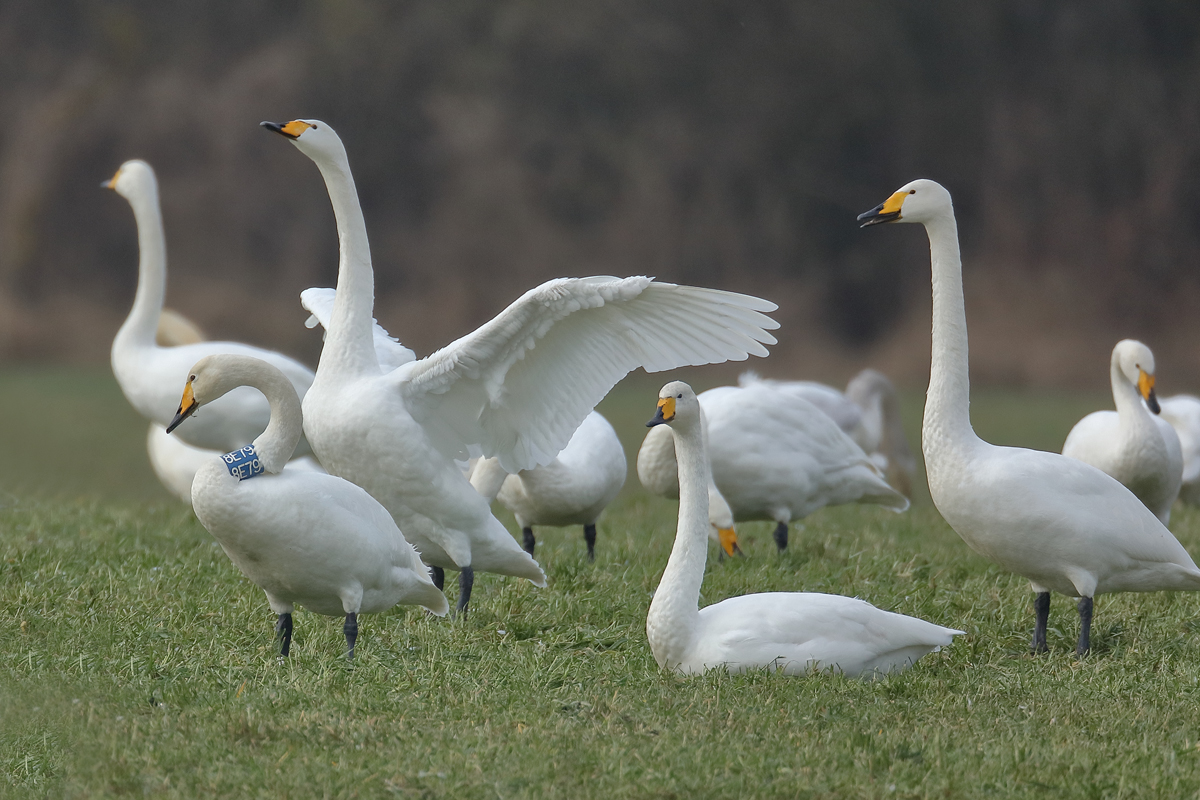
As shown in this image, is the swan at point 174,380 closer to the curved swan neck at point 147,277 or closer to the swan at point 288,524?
the curved swan neck at point 147,277

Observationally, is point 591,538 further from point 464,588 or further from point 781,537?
point 464,588

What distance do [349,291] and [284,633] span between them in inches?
60.6

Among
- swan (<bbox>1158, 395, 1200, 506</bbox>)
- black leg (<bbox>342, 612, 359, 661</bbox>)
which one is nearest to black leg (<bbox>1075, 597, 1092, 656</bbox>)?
black leg (<bbox>342, 612, 359, 661</bbox>)

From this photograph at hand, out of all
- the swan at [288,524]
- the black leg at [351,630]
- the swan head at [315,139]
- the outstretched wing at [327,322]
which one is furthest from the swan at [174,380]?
the black leg at [351,630]

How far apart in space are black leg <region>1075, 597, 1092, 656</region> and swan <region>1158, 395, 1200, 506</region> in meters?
5.33

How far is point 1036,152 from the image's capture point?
30859 mm

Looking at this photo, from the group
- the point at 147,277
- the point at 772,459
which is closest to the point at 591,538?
the point at 772,459

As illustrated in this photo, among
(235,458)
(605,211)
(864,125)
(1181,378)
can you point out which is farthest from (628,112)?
(235,458)

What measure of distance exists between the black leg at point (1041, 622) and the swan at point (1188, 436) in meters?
5.23

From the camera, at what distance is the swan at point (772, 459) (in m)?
7.09

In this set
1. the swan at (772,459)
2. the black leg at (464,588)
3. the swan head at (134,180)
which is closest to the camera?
the black leg at (464,588)

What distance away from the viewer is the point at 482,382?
17.1ft

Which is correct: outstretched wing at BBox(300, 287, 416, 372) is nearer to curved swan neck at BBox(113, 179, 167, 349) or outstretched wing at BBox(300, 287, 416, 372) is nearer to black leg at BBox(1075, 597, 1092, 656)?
curved swan neck at BBox(113, 179, 167, 349)

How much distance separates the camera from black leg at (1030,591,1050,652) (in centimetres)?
488
